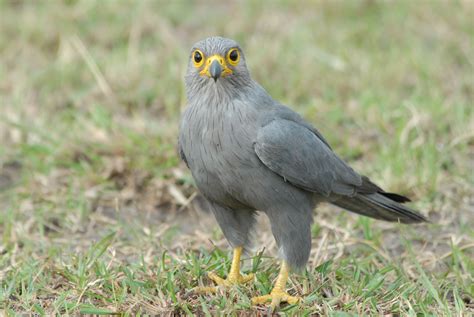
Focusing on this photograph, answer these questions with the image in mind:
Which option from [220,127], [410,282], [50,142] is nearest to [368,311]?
[410,282]

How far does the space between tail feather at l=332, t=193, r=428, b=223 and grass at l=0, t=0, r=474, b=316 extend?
5.3 inches

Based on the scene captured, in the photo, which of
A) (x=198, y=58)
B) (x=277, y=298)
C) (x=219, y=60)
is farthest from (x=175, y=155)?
(x=277, y=298)

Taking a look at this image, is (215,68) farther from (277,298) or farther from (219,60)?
(277,298)

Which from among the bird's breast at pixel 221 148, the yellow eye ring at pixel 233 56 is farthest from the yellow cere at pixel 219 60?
the bird's breast at pixel 221 148

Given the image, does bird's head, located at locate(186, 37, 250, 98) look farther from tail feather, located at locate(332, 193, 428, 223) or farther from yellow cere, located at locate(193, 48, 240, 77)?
tail feather, located at locate(332, 193, 428, 223)

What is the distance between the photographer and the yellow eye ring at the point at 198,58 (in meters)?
3.98

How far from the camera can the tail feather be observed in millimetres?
4410

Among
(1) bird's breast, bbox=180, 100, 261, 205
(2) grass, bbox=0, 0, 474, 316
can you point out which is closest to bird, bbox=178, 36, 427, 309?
(1) bird's breast, bbox=180, 100, 261, 205

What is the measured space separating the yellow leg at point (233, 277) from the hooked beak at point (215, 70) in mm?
942

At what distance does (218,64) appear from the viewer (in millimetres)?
3871

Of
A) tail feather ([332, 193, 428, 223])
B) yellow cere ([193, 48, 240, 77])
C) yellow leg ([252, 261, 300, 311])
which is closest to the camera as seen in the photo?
yellow leg ([252, 261, 300, 311])

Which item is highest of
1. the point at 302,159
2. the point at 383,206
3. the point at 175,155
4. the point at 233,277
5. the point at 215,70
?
the point at 215,70

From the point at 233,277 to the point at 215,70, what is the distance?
107 centimetres

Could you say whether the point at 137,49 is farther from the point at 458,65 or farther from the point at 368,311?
the point at 368,311
